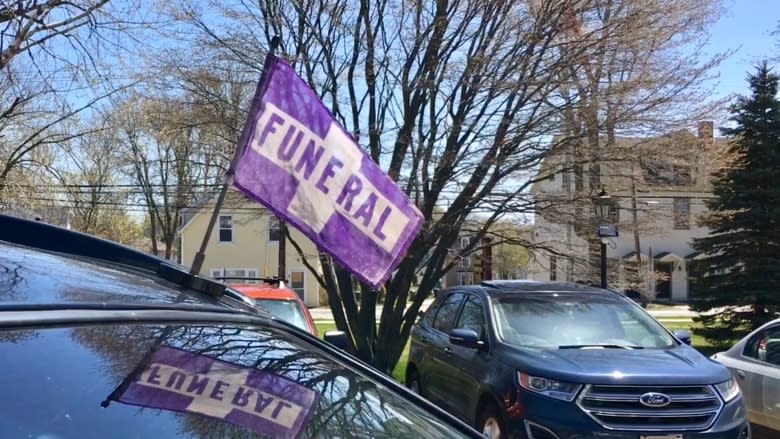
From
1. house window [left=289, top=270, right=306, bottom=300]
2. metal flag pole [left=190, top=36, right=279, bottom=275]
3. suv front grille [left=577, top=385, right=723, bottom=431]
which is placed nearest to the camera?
metal flag pole [left=190, top=36, right=279, bottom=275]

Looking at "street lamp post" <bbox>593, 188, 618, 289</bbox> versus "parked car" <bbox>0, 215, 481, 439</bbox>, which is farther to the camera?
"street lamp post" <bbox>593, 188, 618, 289</bbox>

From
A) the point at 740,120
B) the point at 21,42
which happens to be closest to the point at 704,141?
the point at 740,120

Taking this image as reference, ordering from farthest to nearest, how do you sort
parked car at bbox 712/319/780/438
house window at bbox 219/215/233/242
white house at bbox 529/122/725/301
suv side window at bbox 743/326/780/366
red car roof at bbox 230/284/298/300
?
house window at bbox 219/215/233/242 → white house at bbox 529/122/725/301 → red car roof at bbox 230/284/298/300 → suv side window at bbox 743/326/780/366 → parked car at bbox 712/319/780/438

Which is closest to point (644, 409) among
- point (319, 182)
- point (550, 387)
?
point (550, 387)

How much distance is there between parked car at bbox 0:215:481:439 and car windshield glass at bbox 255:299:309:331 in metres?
5.44

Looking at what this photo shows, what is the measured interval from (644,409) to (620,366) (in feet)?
1.27

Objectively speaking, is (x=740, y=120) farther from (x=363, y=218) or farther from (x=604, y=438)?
(x=363, y=218)

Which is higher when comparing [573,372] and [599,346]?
[599,346]

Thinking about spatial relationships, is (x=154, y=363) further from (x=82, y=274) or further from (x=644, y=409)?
(x=644, y=409)

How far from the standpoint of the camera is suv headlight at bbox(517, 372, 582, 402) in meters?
5.55

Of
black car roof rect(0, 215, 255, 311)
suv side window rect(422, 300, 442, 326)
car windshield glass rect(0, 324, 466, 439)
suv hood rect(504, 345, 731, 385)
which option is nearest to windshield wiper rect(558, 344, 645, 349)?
Answer: suv hood rect(504, 345, 731, 385)

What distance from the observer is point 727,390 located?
5.74 m

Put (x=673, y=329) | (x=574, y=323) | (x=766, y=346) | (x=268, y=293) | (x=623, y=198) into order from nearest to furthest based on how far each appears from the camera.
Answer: (x=574, y=323)
(x=766, y=346)
(x=268, y=293)
(x=623, y=198)
(x=673, y=329)

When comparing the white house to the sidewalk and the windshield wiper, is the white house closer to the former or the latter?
the windshield wiper
